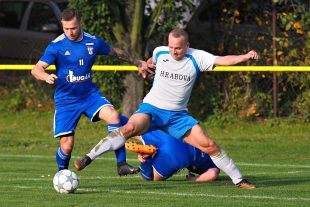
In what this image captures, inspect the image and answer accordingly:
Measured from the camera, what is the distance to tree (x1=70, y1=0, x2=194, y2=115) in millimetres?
22078

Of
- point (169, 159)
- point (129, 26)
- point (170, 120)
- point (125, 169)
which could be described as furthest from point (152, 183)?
point (129, 26)

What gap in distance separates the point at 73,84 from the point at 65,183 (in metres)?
1.74

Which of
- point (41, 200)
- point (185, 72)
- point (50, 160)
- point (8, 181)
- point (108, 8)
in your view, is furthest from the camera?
point (108, 8)

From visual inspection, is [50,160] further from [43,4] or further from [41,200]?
[43,4]

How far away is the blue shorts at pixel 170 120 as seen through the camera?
13.4 m

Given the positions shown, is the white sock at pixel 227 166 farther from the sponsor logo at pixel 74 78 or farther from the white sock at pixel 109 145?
the sponsor logo at pixel 74 78

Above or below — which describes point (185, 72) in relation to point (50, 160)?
above

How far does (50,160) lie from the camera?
17875 millimetres

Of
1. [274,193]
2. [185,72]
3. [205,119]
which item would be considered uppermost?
[185,72]

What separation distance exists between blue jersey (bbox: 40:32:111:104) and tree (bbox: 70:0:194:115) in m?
7.94

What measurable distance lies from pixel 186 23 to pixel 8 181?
30.6 ft

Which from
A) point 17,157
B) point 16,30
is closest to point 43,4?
point 16,30

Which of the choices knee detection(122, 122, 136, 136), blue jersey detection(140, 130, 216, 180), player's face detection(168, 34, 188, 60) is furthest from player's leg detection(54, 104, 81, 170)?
player's face detection(168, 34, 188, 60)

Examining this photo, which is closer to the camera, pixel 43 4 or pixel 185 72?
pixel 185 72
